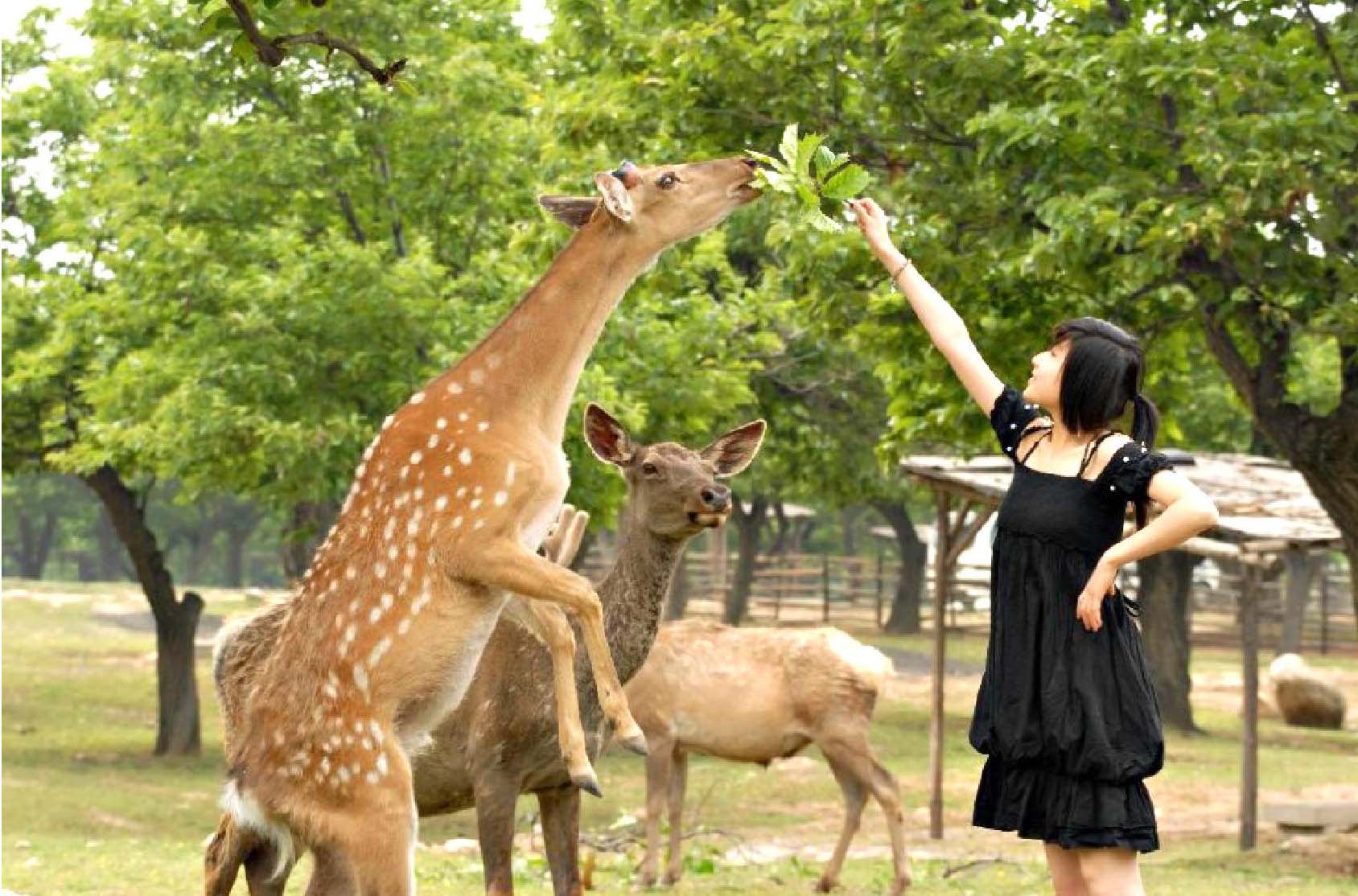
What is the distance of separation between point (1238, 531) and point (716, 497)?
10239 millimetres

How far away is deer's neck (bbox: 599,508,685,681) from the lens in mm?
7531

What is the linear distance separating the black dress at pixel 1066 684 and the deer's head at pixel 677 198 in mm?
1038

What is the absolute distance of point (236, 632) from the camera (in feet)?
23.8

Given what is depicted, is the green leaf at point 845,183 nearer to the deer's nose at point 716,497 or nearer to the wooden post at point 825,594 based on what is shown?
the deer's nose at point 716,497

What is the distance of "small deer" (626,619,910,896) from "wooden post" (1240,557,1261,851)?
3.96m

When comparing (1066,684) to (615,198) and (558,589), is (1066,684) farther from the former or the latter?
(615,198)

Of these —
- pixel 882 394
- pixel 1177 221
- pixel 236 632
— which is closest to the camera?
pixel 236 632

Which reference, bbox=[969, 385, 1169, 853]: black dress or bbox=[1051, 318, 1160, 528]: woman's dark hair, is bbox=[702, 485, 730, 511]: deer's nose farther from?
bbox=[1051, 318, 1160, 528]: woman's dark hair

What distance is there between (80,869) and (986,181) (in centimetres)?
695

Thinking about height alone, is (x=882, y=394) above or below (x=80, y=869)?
above

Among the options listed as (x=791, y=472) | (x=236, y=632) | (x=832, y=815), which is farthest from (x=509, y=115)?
(x=236, y=632)

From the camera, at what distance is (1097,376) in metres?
5.48

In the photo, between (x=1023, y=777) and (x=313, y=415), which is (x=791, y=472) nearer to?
(x=313, y=415)

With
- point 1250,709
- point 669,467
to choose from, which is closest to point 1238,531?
point 1250,709
